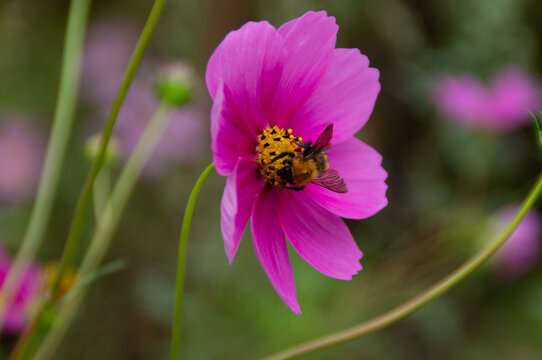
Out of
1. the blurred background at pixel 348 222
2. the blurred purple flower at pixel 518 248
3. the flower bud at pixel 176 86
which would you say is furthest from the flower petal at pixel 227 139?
the blurred purple flower at pixel 518 248

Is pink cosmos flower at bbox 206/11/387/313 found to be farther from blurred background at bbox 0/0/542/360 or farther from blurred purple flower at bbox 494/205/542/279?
blurred purple flower at bbox 494/205/542/279

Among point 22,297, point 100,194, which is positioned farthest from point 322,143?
point 100,194

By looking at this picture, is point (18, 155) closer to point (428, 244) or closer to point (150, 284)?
point (150, 284)

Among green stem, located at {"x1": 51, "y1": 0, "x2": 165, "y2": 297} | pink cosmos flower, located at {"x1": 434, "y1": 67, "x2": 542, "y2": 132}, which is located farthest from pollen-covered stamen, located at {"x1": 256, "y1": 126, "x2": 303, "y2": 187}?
pink cosmos flower, located at {"x1": 434, "y1": 67, "x2": 542, "y2": 132}

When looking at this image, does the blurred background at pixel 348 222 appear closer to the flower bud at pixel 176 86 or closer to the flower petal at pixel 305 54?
the flower bud at pixel 176 86

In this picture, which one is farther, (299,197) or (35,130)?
(35,130)

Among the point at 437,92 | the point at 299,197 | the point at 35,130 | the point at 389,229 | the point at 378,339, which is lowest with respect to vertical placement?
the point at 378,339

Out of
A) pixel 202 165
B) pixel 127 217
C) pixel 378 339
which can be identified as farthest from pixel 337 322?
pixel 127 217
